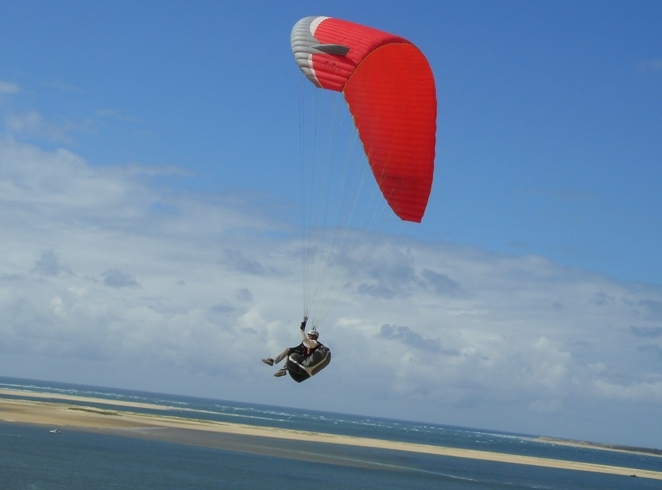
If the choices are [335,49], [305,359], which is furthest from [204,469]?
[335,49]

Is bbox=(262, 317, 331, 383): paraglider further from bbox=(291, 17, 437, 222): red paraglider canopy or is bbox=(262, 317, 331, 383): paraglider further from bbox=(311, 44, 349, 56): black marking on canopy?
bbox=(311, 44, 349, 56): black marking on canopy

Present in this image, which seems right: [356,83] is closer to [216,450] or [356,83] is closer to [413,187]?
[413,187]

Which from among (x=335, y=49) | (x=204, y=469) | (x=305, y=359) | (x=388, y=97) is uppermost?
(x=335, y=49)

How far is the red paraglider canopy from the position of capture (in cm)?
1389

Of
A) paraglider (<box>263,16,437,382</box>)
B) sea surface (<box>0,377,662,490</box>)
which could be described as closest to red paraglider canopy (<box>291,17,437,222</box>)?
paraglider (<box>263,16,437,382</box>)

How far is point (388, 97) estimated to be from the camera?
561 inches

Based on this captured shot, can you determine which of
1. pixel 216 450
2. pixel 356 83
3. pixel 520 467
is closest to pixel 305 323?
pixel 356 83

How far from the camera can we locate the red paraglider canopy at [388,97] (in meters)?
13.9

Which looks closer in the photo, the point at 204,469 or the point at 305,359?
the point at 305,359

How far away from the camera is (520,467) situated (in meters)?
51.6

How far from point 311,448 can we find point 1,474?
23.4 m

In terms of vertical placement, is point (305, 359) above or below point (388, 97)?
below

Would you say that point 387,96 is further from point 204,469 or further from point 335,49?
point 204,469

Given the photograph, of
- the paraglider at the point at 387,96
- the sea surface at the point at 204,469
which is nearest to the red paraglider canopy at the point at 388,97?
the paraglider at the point at 387,96
